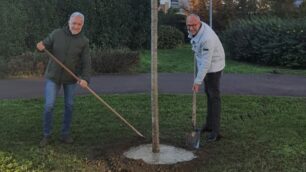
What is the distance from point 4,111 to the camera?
371 inches

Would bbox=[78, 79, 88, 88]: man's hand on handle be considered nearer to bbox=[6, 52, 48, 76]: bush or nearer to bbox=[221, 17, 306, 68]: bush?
bbox=[6, 52, 48, 76]: bush

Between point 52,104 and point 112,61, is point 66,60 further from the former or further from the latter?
point 112,61

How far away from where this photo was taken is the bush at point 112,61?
13.8 m

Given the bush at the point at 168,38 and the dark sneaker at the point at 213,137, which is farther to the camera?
the bush at the point at 168,38

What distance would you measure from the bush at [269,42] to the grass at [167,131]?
19.9 ft

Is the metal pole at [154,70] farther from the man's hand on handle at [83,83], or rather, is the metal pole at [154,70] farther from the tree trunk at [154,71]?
the man's hand on handle at [83,83]

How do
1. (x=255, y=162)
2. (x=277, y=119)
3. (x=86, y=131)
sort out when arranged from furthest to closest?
(x=277, y=119), (x=86, y=131), (x=255, y=162)

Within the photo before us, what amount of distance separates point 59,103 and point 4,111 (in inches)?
42.1

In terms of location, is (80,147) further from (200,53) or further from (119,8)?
(119,8)

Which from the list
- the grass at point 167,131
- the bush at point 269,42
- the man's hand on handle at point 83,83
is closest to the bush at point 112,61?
the grass at point 167,131

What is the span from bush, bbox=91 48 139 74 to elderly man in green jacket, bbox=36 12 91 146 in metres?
6.22

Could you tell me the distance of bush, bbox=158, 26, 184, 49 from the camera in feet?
72.9

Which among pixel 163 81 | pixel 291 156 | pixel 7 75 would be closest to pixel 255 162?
pixel 291 156

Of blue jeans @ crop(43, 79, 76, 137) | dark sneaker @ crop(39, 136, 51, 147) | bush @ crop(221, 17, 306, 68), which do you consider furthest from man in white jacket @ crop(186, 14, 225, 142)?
bush @ crop(221, 17, 306, 68)
